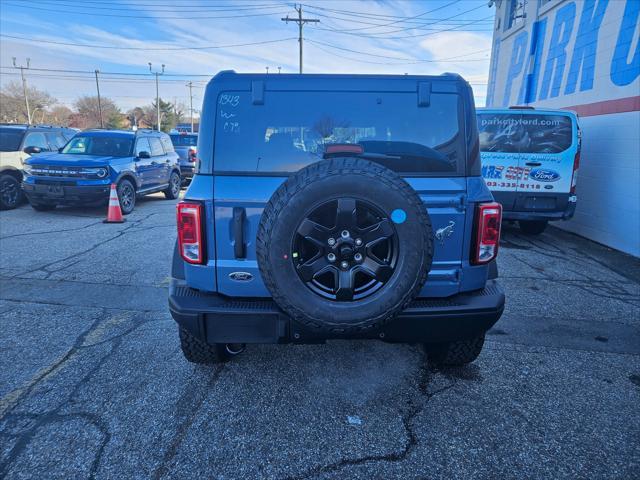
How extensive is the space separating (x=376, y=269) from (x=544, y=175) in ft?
19.1

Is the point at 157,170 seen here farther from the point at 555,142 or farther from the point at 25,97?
the point at 25,97

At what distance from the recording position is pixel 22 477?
6.82 feet

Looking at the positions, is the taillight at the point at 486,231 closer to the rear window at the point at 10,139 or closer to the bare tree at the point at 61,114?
the rear window at the point at 10,139

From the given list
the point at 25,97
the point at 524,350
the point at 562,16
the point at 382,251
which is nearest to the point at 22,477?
the point at 382,251

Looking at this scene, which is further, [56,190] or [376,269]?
[56,190]

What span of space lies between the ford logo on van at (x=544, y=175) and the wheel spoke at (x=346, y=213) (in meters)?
5.82

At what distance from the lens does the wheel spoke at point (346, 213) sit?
216 cm

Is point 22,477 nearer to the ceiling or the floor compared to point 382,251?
nearer to the floor


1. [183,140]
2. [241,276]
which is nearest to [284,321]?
[241,276]

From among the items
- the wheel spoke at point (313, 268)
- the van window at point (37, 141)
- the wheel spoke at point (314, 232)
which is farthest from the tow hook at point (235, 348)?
the van window at point (37, 141)

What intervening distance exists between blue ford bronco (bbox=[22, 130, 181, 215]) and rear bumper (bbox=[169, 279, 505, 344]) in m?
7.61

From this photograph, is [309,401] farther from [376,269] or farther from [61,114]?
[61,114]

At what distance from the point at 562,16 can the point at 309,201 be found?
11.4 meters

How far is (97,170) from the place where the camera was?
8.83 meters
